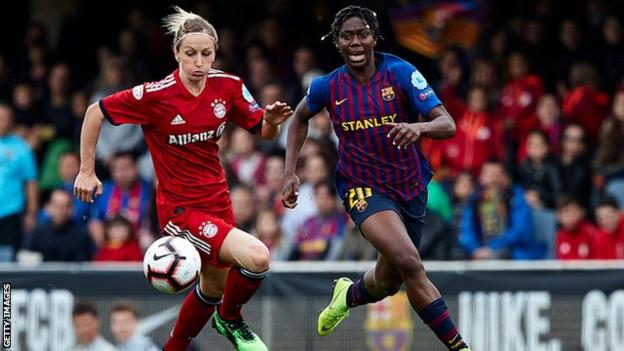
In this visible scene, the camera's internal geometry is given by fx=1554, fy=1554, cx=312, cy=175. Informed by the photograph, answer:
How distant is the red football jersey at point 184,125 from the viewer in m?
10.3

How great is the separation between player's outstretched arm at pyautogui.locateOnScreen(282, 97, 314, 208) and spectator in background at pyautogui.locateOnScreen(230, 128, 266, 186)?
5173 mm

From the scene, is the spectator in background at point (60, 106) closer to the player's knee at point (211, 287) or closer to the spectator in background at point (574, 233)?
the spectator in background at point (574, 233)

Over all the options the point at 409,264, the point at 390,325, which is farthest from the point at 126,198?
the point at 409,264

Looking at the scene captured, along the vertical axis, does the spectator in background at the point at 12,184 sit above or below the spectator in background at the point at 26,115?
below

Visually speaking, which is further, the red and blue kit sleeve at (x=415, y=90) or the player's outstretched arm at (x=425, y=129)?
the red and blue kit sleeve at (x=415, y=90)

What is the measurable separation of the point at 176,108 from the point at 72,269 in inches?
152

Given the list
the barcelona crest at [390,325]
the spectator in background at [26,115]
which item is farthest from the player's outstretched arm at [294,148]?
the spectator in background at [26,115]

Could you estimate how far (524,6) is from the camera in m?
17.8

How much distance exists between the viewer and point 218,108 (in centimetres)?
1037

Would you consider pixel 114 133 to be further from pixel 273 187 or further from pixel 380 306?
pixel 380 306

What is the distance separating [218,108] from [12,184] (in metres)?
6.01

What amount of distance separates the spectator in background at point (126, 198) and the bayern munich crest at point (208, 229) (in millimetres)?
5447

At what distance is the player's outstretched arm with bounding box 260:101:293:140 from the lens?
1024 centimetres

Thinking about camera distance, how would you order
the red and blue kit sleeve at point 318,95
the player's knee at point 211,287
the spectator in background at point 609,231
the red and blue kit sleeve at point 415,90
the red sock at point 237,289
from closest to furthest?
the red and blue kit sleeve at point 415,90
the red sock at point 237,289
the red and blue kit sleeve at point 318,95
the player's knee at point 211,287
the spectator in background at point 609,231
